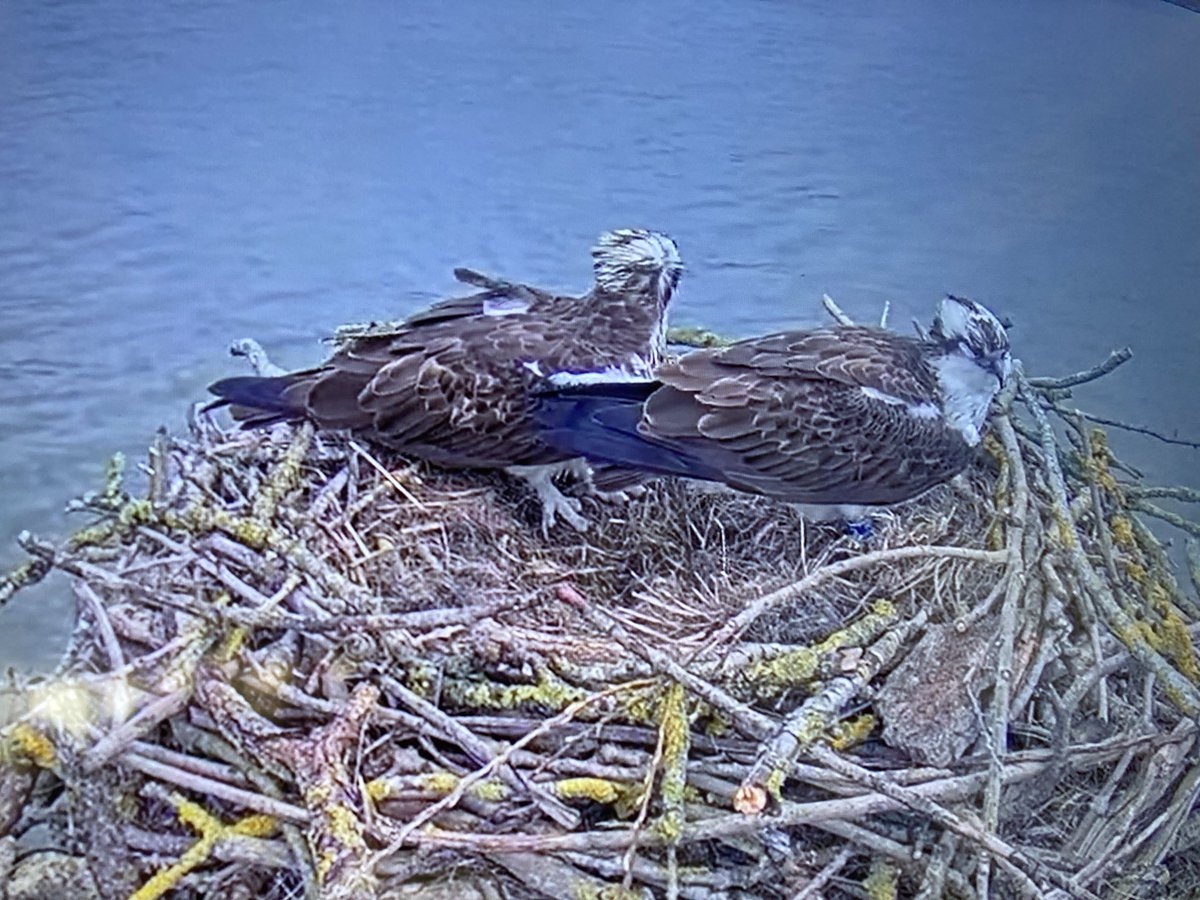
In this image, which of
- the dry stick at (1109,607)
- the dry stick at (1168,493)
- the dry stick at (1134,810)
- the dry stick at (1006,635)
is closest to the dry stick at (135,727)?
the dry stick at (1006,635)

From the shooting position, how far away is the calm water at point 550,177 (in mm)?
1499

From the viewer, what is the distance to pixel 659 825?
1082mm

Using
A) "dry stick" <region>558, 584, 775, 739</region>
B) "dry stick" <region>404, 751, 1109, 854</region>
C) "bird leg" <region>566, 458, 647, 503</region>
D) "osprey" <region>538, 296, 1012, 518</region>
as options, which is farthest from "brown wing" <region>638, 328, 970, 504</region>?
"dry stick" <region>404, 751, 1109, 854</region>

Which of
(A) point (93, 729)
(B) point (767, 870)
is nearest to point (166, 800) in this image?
(A) point (93, 729)

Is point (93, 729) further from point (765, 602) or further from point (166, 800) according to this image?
point (765, 602)

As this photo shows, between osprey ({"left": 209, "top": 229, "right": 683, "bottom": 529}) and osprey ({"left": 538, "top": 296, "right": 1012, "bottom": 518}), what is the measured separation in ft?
0.15

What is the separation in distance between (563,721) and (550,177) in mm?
965

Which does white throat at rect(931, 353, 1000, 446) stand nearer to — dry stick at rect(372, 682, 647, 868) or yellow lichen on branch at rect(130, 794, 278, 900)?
dry stick at rect(372, 682, 647, 868)

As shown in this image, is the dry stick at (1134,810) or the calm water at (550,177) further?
the calm water at (550,177)

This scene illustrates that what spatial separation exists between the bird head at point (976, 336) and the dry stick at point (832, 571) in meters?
0.27

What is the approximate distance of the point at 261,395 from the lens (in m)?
1.57

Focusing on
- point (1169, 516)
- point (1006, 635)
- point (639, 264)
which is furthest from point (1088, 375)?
point (639, 264)

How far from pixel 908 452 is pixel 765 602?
35 centimetres

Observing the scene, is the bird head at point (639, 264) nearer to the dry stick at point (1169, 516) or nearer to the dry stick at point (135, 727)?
the dry stick at point (1169, 516)
